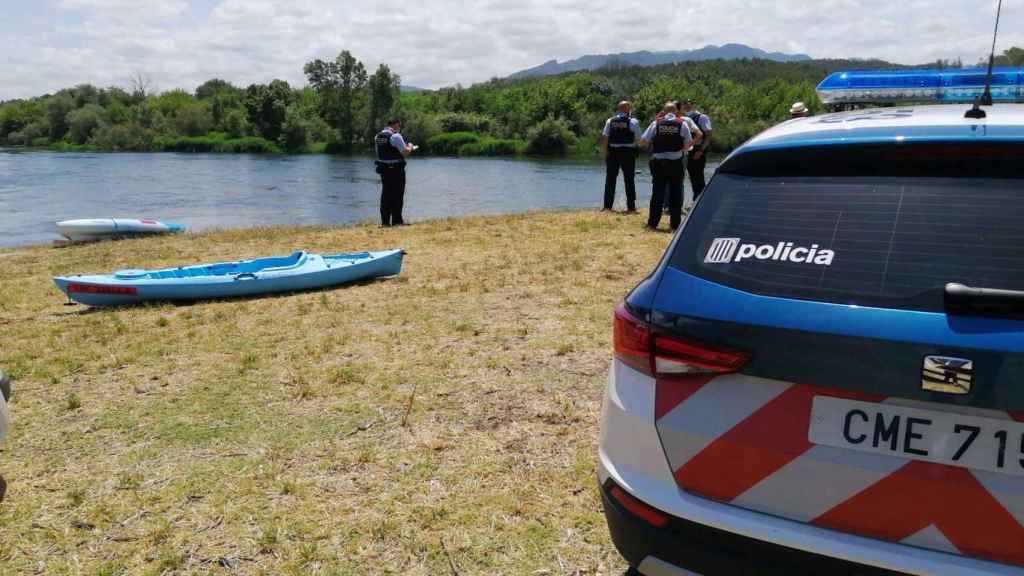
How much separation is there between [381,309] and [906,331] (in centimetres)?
552

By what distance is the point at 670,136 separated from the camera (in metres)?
10.6

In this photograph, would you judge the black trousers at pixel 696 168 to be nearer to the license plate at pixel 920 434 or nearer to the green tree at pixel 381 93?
the license plate at pixel 920 434

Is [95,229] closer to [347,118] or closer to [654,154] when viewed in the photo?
[654,154]

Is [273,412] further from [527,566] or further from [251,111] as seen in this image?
[251,111]

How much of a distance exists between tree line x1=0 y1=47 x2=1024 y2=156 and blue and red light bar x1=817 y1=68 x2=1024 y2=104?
52999mm

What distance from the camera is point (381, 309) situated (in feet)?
22.1

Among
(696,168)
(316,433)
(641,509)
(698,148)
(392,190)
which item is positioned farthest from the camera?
(392,190)

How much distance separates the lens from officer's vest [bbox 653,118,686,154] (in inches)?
414

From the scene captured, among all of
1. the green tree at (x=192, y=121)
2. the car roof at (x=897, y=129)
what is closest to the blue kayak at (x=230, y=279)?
the car roof at (x=897, y=129)

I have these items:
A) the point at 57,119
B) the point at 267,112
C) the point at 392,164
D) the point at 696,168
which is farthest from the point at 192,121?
the point at 696,168

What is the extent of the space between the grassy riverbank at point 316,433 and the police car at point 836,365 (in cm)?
102

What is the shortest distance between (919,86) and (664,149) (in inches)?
231

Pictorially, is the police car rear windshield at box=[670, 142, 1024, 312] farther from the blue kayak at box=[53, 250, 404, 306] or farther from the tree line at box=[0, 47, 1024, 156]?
the tree line at box=[0, 47, 1024, 156]

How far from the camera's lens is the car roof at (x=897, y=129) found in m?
1.78
